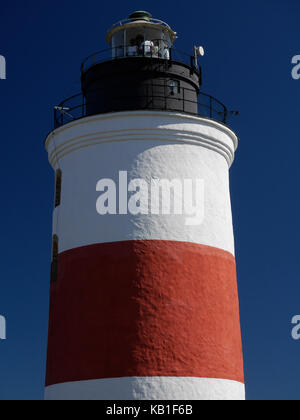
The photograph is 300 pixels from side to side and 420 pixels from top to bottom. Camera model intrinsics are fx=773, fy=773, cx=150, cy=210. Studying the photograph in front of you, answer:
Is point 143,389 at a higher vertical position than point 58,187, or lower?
lower

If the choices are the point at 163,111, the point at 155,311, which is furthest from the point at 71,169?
the point at 155,311

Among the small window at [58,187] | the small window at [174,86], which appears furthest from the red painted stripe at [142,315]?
the small window at [174,86]

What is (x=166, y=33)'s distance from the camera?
58.2ft

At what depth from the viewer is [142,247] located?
49.6ft

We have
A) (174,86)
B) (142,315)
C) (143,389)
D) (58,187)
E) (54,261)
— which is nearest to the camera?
(143,389)

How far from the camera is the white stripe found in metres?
14.4

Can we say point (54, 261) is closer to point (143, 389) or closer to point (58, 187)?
point (58, 187)

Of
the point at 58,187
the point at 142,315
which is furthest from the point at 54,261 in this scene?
the point at 142,315

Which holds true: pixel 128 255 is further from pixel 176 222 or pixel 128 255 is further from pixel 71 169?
pixel 71 169

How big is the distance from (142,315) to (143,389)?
4.53 ft

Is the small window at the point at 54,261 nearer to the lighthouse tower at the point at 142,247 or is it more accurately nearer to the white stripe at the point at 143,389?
the lighthouse tower at the point at 142,247

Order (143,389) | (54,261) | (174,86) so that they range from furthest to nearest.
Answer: (174,86) < (54,261) < (143,389)

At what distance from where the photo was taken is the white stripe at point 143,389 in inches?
566
